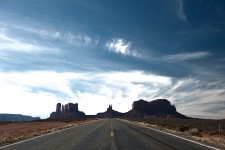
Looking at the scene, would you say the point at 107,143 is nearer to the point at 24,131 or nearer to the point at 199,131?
the point at 199,131

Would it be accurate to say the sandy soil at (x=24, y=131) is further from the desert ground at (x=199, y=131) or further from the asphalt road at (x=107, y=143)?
the desert ground at (x=199, y=131)

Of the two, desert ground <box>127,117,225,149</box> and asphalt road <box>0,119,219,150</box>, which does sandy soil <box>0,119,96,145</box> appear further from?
desert ground <box>127,117,225,149</box>

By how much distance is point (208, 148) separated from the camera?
1281 cm

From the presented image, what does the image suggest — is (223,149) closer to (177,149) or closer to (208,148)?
(208,148)

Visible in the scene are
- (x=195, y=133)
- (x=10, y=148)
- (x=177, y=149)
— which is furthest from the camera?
(x=195, y=133)

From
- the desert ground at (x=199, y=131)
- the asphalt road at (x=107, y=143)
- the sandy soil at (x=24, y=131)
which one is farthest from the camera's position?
the sandy soil at (x=24, y=131)

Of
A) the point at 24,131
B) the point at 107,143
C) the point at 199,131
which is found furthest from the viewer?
the point at 24,131

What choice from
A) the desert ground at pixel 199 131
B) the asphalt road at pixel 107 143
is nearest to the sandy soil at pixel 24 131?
the asphalt road at pixel 107 143

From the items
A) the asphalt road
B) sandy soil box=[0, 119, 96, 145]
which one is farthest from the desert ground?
sandy soil box=[0, 119, 96, 145]

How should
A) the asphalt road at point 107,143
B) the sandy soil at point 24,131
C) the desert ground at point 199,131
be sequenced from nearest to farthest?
the asphalt road at point 107,143
the desert ground at point 199,131
the sandy soil at point 24,131

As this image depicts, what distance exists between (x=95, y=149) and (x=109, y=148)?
23.6 inches

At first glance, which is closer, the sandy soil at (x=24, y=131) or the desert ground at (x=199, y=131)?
the desert ground at (x=199, y=131)

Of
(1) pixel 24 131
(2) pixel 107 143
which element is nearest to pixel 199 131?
(2) pixel 107 143

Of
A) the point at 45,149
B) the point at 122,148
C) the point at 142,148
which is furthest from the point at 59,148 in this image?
the point at 142,148
